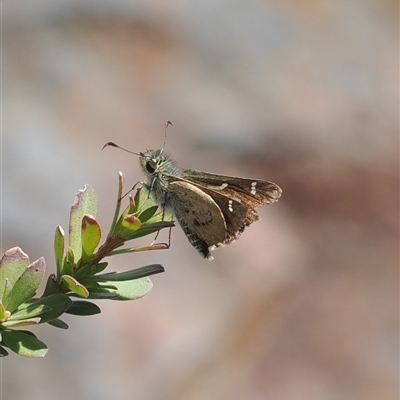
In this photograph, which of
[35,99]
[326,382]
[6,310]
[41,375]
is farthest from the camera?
[35,99]

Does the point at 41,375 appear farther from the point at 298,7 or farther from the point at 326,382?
the point at 298,7

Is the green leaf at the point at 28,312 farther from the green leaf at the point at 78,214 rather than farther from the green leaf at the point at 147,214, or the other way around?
the green leaf at the point at 147,214

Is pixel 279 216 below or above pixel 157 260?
above

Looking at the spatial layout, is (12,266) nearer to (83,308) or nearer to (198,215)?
(83,308)

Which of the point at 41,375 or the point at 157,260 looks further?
the point at 157,260

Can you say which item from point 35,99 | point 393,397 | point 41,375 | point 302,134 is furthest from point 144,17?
point 393,397

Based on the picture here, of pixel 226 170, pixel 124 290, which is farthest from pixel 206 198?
pixel 226 170
